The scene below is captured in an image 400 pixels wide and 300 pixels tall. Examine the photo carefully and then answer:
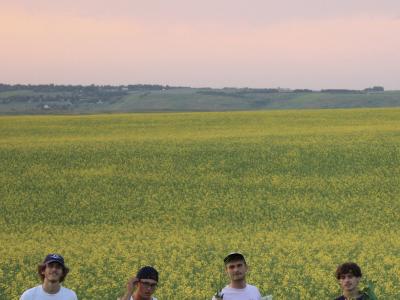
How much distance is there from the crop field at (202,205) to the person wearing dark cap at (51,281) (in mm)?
5060

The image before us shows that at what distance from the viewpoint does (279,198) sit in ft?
76.5

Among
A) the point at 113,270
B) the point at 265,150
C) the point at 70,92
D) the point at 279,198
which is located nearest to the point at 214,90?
the point at 70,92

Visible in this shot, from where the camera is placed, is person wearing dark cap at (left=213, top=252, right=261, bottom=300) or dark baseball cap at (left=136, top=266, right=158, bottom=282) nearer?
dark baseball cap at (left=136, top=266, right=158, bottom=282)

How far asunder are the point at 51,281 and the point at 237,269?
159cm

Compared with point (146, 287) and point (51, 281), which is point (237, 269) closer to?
point (146, 287)

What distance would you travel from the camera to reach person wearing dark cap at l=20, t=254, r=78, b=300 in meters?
6.58

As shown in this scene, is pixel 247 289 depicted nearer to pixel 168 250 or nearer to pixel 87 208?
pixel 168 250

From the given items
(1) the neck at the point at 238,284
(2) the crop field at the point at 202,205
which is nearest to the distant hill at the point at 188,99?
(2) the crop field at the point at 202,205

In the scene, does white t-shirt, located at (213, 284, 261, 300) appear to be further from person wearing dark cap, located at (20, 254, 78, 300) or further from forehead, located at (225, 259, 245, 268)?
person wearing dark cap, located at (20, 254, 78, 300)

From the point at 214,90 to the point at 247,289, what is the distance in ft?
427

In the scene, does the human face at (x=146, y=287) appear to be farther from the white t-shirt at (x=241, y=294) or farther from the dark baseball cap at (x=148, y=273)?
the white t-shirt at (x=241, y=294)

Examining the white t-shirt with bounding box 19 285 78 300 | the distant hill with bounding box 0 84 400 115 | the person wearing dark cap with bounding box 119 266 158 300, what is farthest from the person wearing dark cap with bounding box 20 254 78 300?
the distant hill with bounding box 0 84 400 115

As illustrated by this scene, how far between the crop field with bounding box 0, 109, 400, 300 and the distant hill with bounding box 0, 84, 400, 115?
237 ft

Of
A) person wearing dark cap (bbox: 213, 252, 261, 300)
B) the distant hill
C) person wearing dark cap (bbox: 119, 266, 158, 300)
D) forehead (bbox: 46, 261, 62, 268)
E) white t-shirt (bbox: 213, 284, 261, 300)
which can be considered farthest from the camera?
the distant hill
